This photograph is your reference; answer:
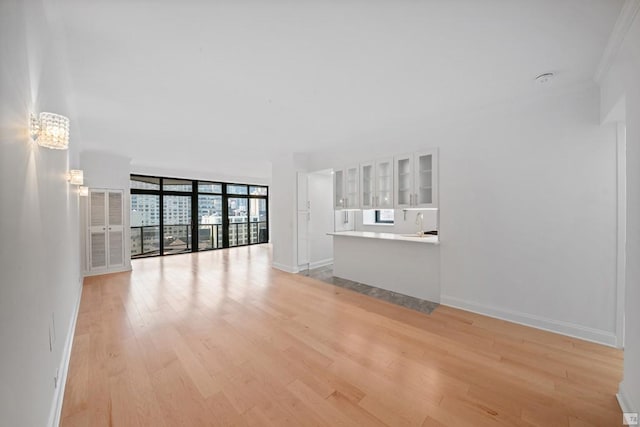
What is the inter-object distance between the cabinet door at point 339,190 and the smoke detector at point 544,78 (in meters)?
2.93

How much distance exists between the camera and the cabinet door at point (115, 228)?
5.33 metres

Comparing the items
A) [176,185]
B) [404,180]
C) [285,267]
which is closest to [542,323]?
[404,180]

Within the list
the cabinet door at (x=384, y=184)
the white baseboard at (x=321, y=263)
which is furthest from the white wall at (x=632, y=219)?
the white baseboard at (x=321, y=263)

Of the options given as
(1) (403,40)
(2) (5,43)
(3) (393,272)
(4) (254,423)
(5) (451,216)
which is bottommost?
(4) (254,423)

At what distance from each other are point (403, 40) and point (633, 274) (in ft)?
7.24

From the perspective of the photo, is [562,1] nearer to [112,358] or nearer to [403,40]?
[403,40]

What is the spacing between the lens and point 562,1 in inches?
60.3

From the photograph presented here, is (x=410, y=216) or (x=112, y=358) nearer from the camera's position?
(x=112, y=358)

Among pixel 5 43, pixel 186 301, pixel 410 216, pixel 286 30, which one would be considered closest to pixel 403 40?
pixel 286 30

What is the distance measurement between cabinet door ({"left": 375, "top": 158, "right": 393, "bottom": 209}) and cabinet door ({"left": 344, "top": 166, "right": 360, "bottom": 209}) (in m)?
0.44

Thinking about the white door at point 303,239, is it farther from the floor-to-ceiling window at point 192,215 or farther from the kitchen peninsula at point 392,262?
the floor-to-ceiling window at point 192,215

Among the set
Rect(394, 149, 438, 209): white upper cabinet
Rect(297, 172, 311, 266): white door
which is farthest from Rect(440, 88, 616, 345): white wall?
Rect(297, 172, 311, 266): white door

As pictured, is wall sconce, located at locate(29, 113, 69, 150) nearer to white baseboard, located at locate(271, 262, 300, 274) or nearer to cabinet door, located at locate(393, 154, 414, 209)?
cabinet door, located at locate(393, 154, 414, 209)

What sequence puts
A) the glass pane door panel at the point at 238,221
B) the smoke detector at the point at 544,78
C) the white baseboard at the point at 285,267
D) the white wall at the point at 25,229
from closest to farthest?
the white wall at the point at 25,229 < the smoke detector at the point at 544,78 < the white baseboard at the point at 285,267 < the glass pane door panel at the point at 238,221
